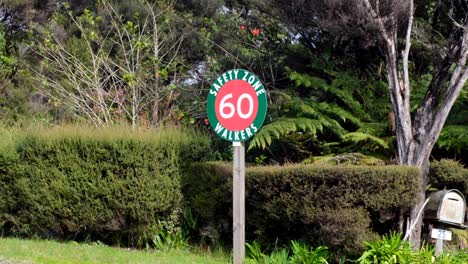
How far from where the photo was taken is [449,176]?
33.2 ft

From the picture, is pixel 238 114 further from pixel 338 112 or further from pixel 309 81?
pixel 309 81

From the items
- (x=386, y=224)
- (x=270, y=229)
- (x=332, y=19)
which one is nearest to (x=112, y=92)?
(x=332, y=19)

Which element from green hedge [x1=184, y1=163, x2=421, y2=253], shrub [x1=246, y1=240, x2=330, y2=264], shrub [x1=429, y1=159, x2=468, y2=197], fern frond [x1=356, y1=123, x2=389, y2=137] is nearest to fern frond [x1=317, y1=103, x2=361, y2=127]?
fern frond [x1=356, y1=123, x2=389, y2=137]

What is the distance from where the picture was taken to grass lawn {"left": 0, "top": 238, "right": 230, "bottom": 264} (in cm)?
923

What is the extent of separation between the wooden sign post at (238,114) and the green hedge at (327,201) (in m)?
1.36

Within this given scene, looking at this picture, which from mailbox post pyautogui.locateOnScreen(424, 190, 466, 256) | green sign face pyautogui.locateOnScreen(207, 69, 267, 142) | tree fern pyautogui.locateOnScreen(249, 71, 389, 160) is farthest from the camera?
tree fern pyautogui.locateOnScreen(249, 71, 389, 160)

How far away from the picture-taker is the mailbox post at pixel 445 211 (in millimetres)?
9203

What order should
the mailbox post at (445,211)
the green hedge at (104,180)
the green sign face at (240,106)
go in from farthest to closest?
the green hedge at (104,180) → the mailbox post at (445,211) → the green sign face at (240,106)

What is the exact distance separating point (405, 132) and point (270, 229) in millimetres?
2748

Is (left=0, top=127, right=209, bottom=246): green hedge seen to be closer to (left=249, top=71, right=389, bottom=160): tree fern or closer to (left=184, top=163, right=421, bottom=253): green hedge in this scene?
(left=184, top=163, right=421, bottom=253): green hedge

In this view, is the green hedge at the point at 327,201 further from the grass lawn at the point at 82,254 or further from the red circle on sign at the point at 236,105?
the red circle on sign at the point at 236,105

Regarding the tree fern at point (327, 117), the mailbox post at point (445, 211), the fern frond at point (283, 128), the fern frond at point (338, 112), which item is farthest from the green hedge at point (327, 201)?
the fern frond at point (338, 112)

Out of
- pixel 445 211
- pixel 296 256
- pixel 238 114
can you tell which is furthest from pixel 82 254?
pixel 445 211

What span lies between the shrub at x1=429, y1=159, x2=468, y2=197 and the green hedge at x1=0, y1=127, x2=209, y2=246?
3.96 m
